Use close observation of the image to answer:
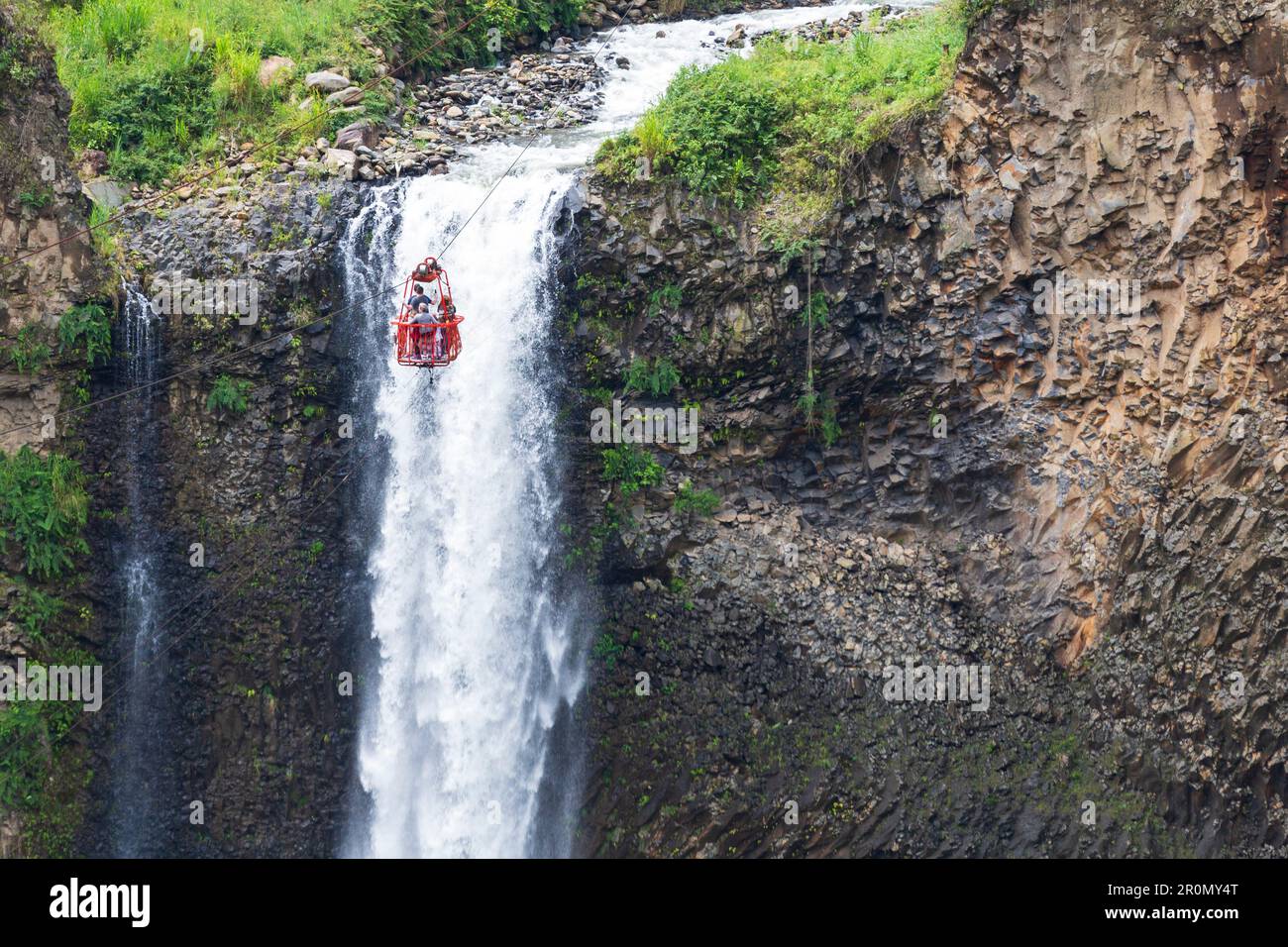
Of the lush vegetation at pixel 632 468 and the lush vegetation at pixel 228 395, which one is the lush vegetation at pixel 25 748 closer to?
the lush vegetation at pixel 228 395

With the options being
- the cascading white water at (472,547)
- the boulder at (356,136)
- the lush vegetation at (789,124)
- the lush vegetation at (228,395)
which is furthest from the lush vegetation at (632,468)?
the boulder at (356,136)

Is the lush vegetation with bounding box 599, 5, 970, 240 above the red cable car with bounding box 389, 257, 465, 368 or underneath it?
above

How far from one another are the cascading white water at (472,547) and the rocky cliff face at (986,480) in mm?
754

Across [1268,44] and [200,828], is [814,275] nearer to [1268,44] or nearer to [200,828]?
[1268,44]

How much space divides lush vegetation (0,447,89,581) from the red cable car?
5.26 metres

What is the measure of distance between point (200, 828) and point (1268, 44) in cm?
1774

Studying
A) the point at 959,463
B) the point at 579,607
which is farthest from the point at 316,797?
the point at 959,463

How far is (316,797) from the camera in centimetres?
1934

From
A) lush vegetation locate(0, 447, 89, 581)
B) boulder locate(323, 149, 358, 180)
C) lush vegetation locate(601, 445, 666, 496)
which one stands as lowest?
lush vegetation locate(0, 447, 89, 581)

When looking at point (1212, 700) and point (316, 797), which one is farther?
point (316, 797)

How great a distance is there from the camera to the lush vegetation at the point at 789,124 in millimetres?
19312

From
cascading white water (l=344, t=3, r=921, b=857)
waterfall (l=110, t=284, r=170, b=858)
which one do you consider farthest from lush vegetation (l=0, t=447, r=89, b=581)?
cascading white water (l=344, t=3, r=921, b=857)

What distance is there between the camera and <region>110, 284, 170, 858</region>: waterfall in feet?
63.1

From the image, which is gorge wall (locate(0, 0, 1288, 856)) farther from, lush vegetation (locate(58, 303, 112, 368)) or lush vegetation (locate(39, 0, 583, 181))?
lush vegetation (locate(39, 0, 583, 181))
